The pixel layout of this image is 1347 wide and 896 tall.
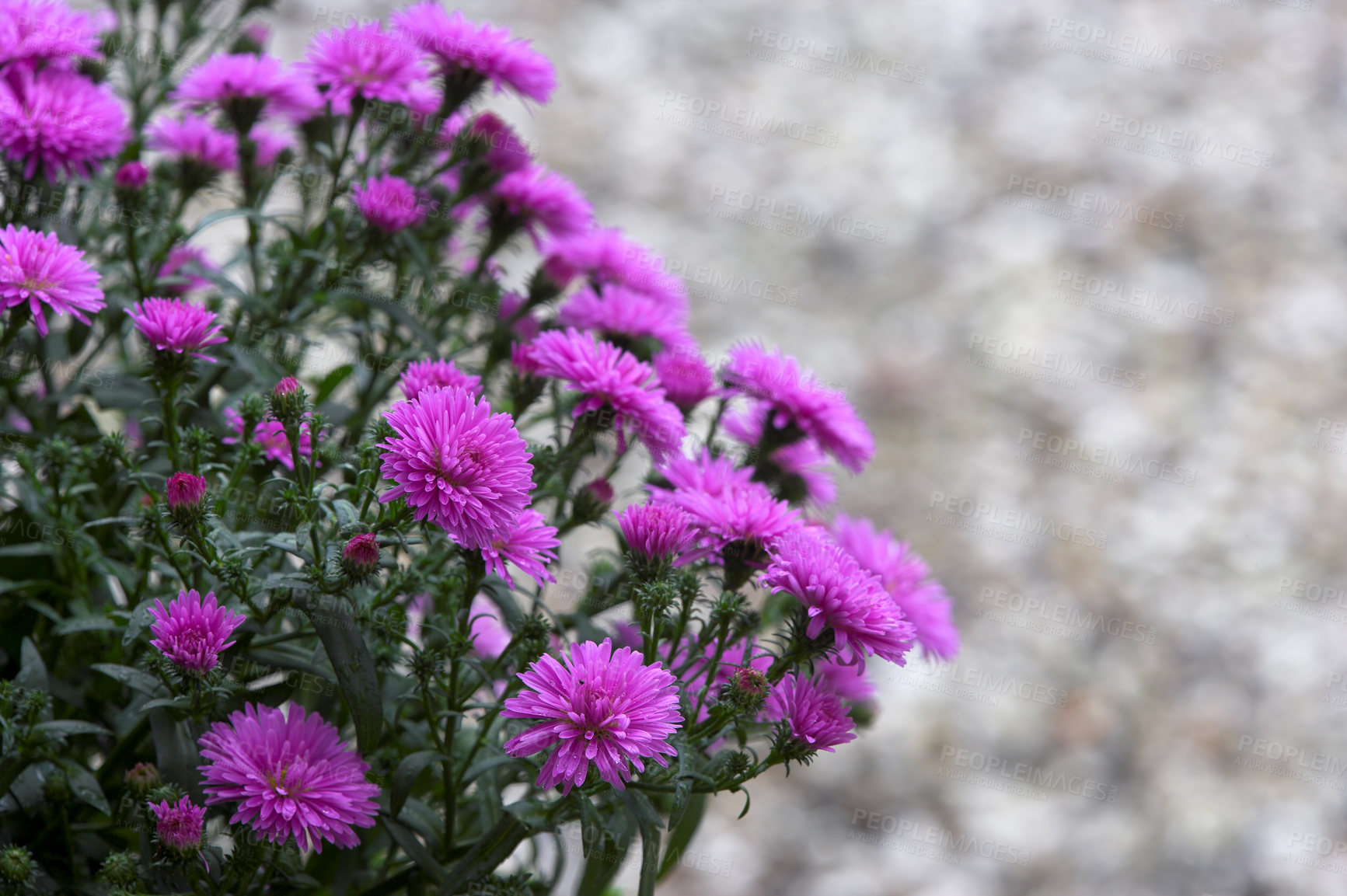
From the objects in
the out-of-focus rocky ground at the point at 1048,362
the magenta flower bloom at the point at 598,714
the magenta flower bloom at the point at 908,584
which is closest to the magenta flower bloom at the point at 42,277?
the magenta flower bloom at the point at 598,714

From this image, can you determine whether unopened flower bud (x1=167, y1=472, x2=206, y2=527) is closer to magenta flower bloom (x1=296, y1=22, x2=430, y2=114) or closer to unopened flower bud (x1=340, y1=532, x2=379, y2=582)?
unopened flower bud (x1=340, y1=532, x2=379, y2=582)

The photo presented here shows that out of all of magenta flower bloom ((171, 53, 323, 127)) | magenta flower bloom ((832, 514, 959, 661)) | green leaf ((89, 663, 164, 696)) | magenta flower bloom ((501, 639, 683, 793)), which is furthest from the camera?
magenta flower bloom ((171, 53, 323, 127))

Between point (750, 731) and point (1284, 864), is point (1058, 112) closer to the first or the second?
point (1284, 864)

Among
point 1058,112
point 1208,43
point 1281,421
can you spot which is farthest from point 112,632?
point 1208,43

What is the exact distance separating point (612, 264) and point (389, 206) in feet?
0.56

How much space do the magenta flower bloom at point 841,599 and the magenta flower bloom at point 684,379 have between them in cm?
17

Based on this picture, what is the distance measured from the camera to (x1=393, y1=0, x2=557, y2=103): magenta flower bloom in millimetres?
803

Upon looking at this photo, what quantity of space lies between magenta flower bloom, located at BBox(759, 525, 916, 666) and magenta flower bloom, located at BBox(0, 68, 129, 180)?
0.50 meters

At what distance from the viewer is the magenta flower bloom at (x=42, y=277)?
1.99 ft

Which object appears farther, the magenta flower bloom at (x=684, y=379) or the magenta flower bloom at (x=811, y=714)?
the magenta flower bloom at (x=684, y=379)

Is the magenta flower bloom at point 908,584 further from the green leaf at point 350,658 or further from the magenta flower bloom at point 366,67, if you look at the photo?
the magenta flower bloom at point 366,67

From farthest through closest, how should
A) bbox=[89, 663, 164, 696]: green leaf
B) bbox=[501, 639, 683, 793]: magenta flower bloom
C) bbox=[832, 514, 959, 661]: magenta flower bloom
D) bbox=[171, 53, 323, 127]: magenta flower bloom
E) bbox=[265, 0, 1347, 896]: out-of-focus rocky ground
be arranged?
bbox=[265, 0, 1347, 896]: out-of-focus rocky ground < bbox=[171, 53, 323, 127]: magenta flower bloom < bbox=[832, 514, 959, 661]: magenta flower bloom < bbox=[89, 663, 164, 696]: green leaf < bbox=[501, 639, 683, 793]: magenta flower bloom

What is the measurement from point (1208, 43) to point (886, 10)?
84 centimetres

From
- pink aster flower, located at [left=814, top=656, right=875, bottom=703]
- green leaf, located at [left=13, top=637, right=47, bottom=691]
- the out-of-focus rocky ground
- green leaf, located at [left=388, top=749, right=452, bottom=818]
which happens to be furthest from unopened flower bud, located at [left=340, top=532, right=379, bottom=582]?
the out-of-focus rocky ground
